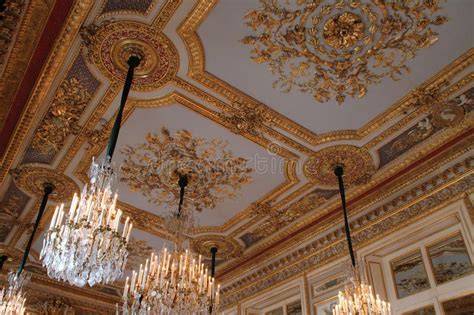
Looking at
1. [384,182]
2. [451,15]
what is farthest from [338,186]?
[451,15]

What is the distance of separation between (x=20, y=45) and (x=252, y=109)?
292cm

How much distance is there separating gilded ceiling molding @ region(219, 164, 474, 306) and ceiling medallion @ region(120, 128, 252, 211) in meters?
2.05

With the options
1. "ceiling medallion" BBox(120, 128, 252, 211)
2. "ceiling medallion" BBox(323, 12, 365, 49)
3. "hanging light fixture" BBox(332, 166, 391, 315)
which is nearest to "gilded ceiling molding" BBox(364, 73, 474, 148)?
"ceiling medallion" BBox(323, 12, 365, 49)

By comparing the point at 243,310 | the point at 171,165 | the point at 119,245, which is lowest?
the point at 119,245

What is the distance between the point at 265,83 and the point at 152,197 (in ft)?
11.0

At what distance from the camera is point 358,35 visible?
4508mm

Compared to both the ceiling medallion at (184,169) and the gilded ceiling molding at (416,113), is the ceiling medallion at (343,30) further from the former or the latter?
the ceiling medallion at (184,169)

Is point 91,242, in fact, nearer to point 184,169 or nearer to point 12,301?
point 184,169

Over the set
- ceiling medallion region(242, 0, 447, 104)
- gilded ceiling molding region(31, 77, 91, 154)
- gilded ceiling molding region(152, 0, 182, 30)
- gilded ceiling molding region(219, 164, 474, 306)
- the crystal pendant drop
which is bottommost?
the crystal pendant drop

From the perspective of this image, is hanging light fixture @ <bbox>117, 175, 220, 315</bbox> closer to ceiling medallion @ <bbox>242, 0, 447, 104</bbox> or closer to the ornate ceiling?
the ornate ceiling

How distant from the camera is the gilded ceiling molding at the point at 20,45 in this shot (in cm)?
392

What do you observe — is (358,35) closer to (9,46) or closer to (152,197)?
(9,46)

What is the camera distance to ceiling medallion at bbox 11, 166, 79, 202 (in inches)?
253

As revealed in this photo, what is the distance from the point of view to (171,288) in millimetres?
5215
